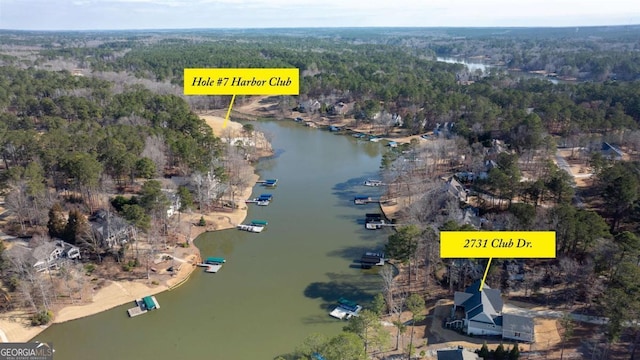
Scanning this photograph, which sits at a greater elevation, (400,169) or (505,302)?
(400,169)

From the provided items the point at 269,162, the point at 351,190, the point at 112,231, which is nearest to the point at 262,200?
the point at 351,190

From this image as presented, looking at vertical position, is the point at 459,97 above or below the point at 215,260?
above

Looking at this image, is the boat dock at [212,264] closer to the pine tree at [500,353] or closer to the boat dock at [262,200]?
the boat dock at [262,200]

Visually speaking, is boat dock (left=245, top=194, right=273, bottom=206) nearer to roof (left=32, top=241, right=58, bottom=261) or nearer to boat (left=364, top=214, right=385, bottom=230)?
boat (left=364, top=214, right=385, bottom=230)

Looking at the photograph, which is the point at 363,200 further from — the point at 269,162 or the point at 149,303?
the point at 149,303

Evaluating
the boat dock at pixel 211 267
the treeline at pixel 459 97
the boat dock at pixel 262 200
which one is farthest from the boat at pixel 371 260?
the treeline at pixel 459 97

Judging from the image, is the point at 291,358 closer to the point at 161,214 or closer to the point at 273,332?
the point at 273,332

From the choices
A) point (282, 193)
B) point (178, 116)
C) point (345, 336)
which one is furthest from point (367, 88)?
point (345, 336)
